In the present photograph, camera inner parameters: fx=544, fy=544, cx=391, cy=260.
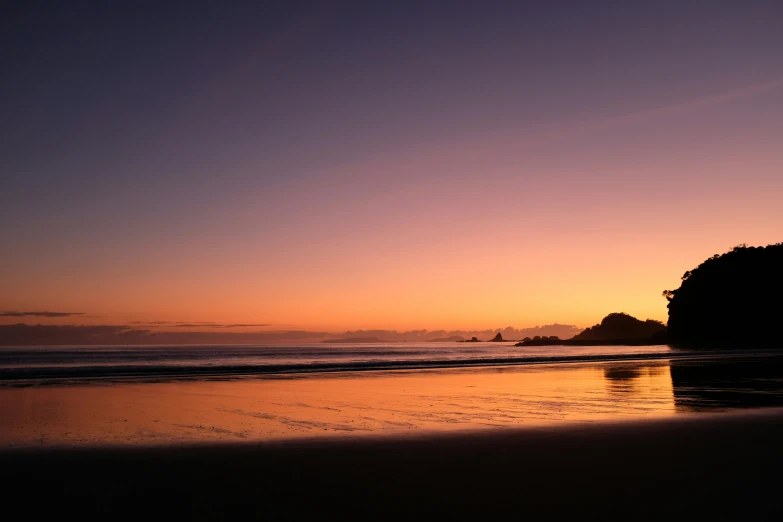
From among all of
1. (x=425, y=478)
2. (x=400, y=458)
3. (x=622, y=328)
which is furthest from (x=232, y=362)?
(x=622, y=328)

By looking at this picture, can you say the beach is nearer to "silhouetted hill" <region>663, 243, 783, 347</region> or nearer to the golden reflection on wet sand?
the golden reflection on wet sand

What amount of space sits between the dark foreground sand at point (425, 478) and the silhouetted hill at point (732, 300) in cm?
9599

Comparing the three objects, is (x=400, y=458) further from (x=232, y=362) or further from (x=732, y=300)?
(x=732, y=300)

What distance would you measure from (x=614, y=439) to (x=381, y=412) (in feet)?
22.2

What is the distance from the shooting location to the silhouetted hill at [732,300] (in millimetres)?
95688

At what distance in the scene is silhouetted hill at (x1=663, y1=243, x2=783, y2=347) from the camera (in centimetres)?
9569

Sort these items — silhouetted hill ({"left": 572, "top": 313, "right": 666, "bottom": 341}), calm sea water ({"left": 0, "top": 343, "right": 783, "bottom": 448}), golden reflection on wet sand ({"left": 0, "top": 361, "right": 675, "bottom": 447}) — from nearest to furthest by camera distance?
golden reflection on wet sand ({"left": 0, "top": 361, "right": 675, "bottom": 447})
calm sea water ({"left": 0, "top": 343, "right": 783, "bottom": 448})
silhouetted hill ({"left": 572, "top": 313, "right": 666, "bottom": 341})

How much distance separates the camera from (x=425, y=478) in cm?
805

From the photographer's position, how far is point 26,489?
7.92m

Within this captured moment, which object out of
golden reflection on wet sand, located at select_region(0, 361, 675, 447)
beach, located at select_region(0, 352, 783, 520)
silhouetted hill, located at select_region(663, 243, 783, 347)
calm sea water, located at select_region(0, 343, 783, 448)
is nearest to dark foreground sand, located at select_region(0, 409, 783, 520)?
beach, located at select_region(0, 352, 783, 520)

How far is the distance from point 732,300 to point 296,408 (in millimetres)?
106648

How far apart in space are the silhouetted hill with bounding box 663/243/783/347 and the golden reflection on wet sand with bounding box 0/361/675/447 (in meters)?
86.6

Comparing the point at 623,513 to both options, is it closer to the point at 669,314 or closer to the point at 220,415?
the point at 220,415

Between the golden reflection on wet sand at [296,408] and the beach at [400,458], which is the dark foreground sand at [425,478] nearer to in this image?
the beach at [400,458]
